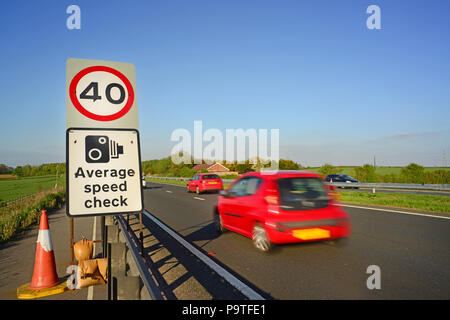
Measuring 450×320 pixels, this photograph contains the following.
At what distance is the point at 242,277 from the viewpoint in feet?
15.2

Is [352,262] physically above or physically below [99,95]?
below

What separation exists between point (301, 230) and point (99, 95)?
160 inches

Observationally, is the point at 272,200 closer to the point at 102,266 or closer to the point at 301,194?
the point at 301,194

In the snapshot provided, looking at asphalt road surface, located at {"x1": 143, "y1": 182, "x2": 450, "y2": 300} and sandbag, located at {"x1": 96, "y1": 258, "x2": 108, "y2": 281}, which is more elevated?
sandbag, located at {"x1": 96, "y1": 258, "x2": 108, "y2": 281}

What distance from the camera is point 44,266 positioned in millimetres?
4504

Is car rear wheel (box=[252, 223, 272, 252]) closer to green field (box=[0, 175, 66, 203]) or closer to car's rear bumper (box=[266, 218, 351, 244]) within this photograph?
car's rear bumper (box=[266, 218, 351, 244])

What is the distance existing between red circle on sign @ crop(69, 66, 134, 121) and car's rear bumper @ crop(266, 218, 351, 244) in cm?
346

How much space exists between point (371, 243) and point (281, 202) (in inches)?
90.0

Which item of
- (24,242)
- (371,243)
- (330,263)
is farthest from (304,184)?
(24,242)

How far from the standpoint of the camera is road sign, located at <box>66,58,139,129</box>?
11.2ft

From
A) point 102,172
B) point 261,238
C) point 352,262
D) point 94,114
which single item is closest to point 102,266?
point 102,172

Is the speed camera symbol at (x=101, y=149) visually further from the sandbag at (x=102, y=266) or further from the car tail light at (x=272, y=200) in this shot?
the car tail light at (x=272, y=200)

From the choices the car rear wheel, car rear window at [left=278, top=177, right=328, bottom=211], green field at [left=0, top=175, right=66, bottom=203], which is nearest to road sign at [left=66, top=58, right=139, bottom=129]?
car rear window at [left=278, top=177, right=328, bottom=211]

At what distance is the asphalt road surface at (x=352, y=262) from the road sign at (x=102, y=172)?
217 centimetres
